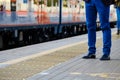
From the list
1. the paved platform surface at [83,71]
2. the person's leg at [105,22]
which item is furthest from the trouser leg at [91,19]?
the paved platform surface at [83,71]

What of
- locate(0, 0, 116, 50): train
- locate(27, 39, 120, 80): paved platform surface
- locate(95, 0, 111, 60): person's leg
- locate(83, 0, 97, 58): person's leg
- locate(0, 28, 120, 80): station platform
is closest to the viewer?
locate(27, 39, 120, 80): paved platform surface

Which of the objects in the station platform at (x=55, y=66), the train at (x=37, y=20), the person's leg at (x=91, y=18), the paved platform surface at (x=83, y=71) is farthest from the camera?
the train at (x=37, y=20)

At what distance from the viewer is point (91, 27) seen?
30.0 feet

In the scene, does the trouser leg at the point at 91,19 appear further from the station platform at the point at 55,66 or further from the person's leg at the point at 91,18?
the station platform at the point at 55,66

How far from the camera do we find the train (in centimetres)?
1669

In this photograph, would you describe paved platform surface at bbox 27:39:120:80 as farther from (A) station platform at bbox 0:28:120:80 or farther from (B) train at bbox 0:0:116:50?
(B) train at bbox 0:0:116:50

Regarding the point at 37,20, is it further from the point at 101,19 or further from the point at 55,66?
the point at 55,66

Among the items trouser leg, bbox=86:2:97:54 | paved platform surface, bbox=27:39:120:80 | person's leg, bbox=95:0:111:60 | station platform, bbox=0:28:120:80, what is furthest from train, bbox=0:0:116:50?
paved platform surface, bbox=27:39:120:80

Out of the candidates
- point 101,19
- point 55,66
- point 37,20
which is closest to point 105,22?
point 101,19

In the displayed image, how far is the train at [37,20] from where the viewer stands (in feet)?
54.7

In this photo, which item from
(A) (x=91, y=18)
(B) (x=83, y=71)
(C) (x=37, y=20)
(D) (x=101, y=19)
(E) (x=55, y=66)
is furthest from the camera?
(C) (x=37, y=20)

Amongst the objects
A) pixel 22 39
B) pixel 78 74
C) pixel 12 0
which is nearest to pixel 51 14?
pixel 22 39

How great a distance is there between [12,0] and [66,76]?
34.1 feet

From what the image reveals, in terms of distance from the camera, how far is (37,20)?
768 inches
